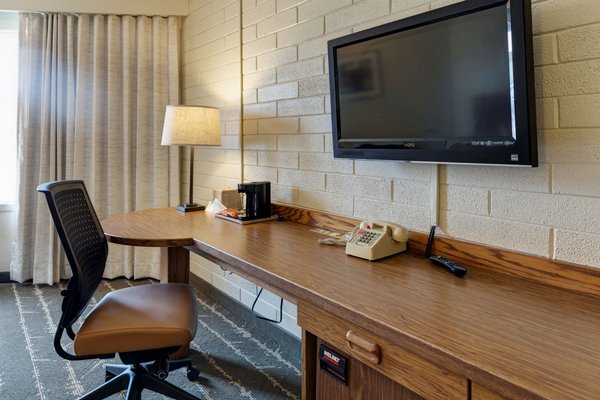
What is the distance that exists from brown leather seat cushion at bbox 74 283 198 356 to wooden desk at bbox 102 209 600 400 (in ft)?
0.97

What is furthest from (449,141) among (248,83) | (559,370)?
(248,83)

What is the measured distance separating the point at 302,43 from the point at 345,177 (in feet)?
2.48

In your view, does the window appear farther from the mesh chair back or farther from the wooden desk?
the wooden desk

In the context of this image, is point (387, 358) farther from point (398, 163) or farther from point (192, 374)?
point (192, 374)

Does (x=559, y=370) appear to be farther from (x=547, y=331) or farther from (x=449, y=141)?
(x=449, y=141)

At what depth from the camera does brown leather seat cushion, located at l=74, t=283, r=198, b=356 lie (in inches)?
59.5

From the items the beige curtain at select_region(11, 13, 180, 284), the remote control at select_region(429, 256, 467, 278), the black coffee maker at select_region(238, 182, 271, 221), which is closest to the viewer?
the remote control at select_region(429, 256, 467, 278)

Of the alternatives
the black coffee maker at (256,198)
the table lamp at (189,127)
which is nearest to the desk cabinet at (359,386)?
the black coffee maker at (256,198)

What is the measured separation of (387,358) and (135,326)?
1007 mm

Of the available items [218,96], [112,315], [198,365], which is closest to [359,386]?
[112,315]

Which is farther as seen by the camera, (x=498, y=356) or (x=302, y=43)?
(x=302, y=43)

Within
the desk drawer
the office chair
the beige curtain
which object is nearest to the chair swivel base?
the office chair

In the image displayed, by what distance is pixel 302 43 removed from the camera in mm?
2158

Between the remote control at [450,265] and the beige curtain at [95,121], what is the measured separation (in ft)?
8.72
